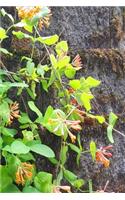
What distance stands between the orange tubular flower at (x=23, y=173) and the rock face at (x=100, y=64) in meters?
0.21

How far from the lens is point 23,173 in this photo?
0.83 metres

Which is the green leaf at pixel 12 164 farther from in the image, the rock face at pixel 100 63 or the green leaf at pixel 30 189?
the rock face at pixel 100 63

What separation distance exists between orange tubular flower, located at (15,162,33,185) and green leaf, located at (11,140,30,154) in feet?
0.15

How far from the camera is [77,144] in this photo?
1008 millimetres

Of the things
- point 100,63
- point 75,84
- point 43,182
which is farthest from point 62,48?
point 43,182

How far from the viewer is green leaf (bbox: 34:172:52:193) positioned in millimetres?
822

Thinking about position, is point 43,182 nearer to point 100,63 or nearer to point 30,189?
point 30,189

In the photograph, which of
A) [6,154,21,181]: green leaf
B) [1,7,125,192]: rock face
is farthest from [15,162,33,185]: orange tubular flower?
[1,7,125,192]: rock face

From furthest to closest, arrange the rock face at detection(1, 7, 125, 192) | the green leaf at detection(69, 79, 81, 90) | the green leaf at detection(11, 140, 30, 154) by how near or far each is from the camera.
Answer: the rock face at detection(1, 7, 125, 192) < the green leaf at detection(69, 79, 81, 90) < the green leaf at detection(11, 140, 30, 154)

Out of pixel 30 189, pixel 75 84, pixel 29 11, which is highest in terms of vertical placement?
pixel 29 11

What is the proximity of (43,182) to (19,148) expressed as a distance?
97mm

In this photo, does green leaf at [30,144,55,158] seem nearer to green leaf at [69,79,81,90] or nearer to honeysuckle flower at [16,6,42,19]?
green leaf at [69,79,81,90]

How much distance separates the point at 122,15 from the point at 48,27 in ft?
0.89

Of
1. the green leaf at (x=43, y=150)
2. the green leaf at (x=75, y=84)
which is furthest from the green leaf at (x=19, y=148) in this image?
the green leaf at (x=75, y=84)
